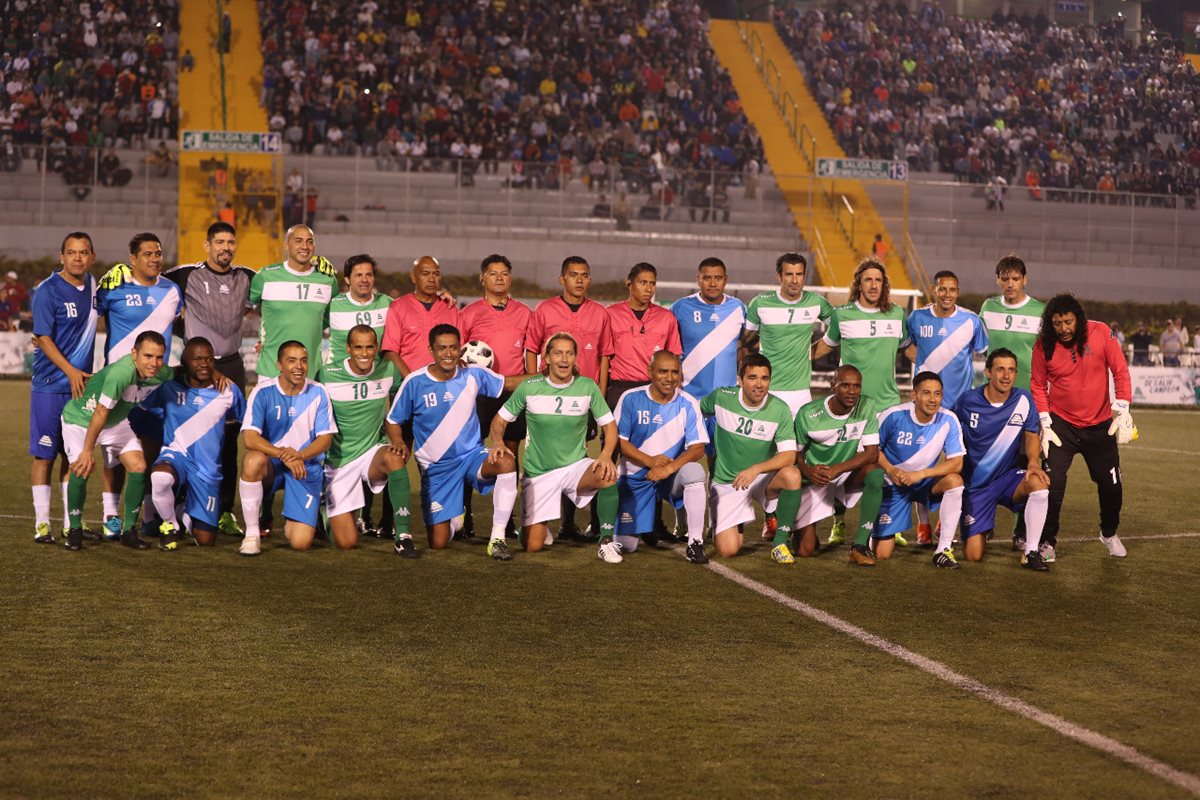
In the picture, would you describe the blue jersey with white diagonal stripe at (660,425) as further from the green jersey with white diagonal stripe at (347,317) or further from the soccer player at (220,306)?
the soccer player at (220,306)

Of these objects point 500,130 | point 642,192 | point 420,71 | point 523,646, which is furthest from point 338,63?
point 523,646

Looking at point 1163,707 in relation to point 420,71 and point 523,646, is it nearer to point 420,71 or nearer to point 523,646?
point 523,646

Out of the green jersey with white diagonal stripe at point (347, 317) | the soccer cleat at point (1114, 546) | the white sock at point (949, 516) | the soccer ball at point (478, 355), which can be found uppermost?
the green jersey with white diagonal stripe at point (347, 317)

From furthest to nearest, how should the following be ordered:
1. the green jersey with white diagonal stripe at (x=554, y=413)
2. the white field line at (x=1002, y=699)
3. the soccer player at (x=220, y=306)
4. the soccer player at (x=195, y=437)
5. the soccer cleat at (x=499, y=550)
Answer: the soccer player at (x=220, y=306), the green jersey with white diagonal stripe at (x=554, y=413), the soccer player at (x=195, y=437), the soccer cleat at (x=499, y=550), the white field line at (x=1002, y=699)

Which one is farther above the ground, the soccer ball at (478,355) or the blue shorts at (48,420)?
the soccer ball at (478,355)

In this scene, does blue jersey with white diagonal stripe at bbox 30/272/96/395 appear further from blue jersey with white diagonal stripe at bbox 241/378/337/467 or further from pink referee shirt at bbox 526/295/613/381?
pink referee shirt at bbox 526/295/613/381

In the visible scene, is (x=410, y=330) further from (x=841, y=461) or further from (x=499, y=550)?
(x=841, y=461)

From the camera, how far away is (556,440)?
8.80 metres

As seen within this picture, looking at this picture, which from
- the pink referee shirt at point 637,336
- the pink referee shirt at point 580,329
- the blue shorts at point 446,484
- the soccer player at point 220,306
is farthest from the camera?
the pink referee shirt at point 637,336

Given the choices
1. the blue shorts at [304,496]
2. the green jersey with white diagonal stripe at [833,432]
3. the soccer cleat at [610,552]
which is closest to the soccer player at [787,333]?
the green jersey with white diagonal stripe at [833,432]

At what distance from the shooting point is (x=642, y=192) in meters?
26.5

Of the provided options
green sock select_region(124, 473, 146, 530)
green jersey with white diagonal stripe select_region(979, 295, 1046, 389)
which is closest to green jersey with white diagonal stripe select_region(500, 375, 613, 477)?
green sock select_region(124, 473, 146, 530)

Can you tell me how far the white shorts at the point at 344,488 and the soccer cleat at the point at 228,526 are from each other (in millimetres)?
715

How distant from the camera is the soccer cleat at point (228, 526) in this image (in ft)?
30.1
